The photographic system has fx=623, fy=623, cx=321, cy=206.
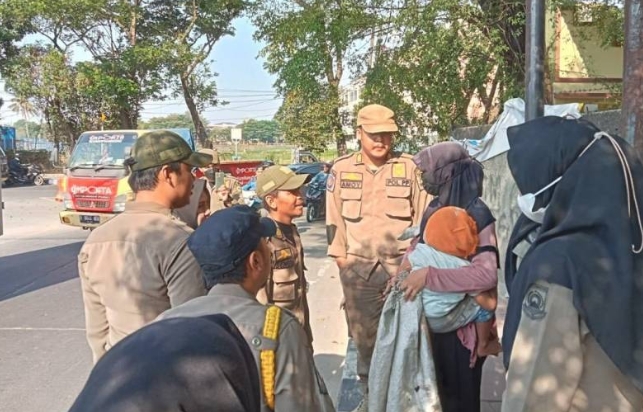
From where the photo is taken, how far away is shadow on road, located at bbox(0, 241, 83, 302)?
8.17m

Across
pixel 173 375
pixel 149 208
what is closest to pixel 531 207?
pixel 173 375

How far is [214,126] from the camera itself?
80438 millimetres

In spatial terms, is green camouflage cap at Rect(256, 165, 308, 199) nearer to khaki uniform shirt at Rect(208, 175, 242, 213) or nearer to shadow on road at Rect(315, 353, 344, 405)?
shadow on road at Rect(315, 353, 344, 405)

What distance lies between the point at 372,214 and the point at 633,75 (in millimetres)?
1637

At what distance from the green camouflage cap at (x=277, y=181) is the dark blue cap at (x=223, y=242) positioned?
1.58 m

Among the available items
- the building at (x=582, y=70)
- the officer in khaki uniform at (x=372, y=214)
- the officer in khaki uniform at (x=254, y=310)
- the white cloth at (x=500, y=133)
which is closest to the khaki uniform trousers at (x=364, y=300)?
the officer in khaki uniform at (x=372, y=214)

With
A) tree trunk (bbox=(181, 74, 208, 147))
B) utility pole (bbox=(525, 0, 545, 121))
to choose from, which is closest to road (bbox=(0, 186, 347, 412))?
utility pole (bbox=(525, 0, 545, 121))

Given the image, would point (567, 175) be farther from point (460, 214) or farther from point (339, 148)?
Result: point (339, 148)

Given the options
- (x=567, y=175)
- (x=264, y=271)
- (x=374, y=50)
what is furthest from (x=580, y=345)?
(x=374, y=50)

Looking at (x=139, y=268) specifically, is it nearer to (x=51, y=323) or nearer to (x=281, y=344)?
(x=281, y=344)

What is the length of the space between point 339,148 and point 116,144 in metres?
12.0

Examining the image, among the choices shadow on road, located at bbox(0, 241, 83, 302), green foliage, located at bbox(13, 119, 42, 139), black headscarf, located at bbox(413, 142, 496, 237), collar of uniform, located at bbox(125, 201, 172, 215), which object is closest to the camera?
collar of uniform, located at bbox(125, 201, 172, 215)

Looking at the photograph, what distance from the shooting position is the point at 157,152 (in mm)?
2357

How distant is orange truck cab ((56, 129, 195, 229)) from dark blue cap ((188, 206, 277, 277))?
969 centimetres
